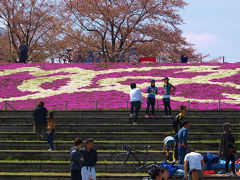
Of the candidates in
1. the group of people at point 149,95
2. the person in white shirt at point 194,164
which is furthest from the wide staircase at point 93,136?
the person in white shirt at point 194,164

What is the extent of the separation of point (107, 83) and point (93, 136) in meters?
11.7

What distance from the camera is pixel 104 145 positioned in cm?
1577

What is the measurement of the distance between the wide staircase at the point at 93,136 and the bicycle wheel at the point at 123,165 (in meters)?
0.09

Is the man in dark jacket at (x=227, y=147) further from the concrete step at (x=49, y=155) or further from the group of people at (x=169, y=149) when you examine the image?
the concrete step at (x=49, y=155)

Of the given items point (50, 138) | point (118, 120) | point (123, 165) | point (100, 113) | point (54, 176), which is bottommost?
point (54, 176)

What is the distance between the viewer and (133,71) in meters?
31.3

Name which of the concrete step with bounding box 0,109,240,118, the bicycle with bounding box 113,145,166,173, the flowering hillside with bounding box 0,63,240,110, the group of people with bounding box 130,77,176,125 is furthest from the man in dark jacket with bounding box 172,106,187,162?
the flowering hillside with bounding box 0,63,240,110

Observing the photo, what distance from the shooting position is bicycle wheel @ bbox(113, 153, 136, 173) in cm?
1405

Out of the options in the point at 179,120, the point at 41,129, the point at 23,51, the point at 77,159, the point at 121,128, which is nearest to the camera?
the point at 77,159

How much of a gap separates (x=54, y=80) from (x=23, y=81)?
6.47ft

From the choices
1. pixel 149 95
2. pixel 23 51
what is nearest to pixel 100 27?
pixel 23 51

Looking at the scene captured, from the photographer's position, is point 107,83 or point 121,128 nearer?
point 121,128

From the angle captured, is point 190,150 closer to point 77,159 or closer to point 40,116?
point 77,159

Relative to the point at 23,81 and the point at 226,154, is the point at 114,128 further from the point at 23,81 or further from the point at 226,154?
the point at 23,81
